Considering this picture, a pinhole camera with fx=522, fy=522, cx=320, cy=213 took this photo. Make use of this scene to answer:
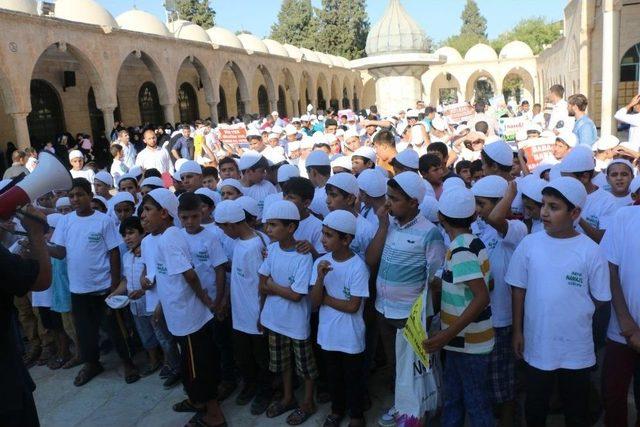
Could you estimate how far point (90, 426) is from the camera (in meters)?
3.62

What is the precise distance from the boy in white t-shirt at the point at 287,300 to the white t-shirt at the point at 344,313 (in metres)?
0.17

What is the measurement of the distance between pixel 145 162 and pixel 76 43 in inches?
275

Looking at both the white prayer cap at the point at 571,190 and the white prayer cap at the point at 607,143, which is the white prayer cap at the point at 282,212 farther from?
the white prayer cap at the point at 607,143

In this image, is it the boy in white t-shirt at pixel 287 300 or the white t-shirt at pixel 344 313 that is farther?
the boy in white t-shirt at pixel 287 300

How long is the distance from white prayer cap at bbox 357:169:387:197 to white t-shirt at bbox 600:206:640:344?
1.38m

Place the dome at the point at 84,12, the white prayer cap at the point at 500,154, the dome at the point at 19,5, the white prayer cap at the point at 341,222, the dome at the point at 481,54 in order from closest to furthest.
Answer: the white prayer cap at the point at 341,222 → the white prayer cap at the point at 500,154 → the dome at the point at 19,5 → the dome at the point at 84,12 → the dome at the point at 481,54

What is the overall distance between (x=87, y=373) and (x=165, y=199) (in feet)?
5.83

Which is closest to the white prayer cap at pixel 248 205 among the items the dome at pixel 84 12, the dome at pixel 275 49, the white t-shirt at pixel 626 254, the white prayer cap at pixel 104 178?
Answer: the white t-shirt at pixel 626 254

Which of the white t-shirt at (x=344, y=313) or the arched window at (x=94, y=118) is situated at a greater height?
the arched window at (x=94, y=118)

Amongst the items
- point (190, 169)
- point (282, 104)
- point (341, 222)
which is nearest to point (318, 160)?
point (190, 169)

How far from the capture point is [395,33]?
9891mm

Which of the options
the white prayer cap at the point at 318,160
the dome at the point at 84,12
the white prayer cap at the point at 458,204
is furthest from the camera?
the dome at the point at 84,12

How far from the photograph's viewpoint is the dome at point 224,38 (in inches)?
849

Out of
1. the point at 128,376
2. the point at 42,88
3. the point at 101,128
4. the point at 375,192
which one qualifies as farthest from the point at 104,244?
the point at 101,128
